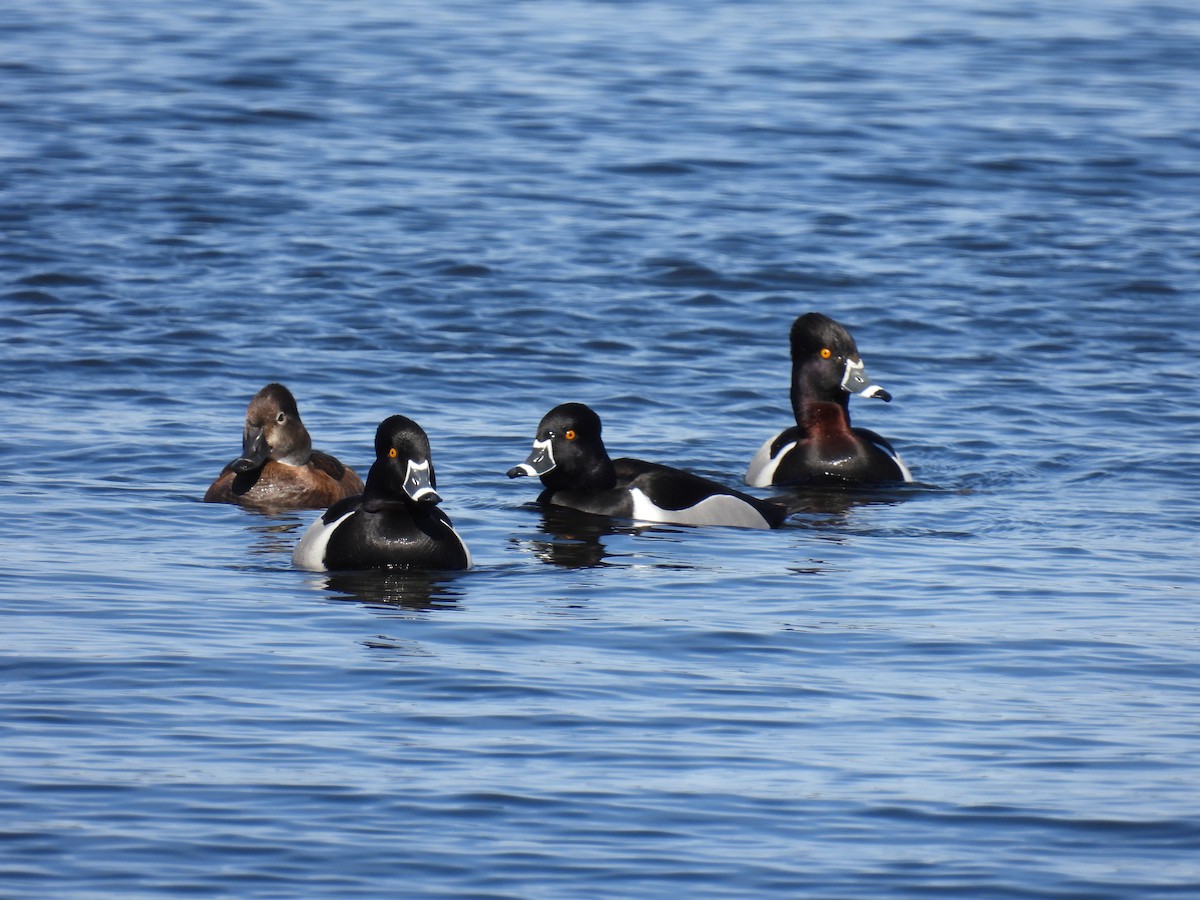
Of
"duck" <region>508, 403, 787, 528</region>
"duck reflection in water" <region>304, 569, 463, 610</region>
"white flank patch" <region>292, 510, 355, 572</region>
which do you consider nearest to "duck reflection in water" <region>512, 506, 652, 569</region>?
"duck" <region>508, 403, 787, 528</region>

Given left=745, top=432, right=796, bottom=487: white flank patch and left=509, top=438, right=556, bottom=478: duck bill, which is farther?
left=745, top=432, right=796, bottom=487: white flank patch

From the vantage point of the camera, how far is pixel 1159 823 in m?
7.79

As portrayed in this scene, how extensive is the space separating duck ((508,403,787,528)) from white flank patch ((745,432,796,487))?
1.08 metres

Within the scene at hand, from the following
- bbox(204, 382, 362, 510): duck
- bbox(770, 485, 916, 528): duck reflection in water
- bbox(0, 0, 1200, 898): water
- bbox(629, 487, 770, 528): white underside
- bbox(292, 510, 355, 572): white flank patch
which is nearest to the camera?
bbox(0, 0, 1200, 898): water

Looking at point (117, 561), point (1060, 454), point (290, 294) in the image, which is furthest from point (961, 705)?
point (290, 294)

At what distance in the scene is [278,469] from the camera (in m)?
13.6

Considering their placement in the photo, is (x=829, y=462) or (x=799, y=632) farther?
(x=829, y=462)

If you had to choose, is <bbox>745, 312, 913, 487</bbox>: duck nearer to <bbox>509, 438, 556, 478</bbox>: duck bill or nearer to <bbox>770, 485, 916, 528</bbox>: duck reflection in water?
<bbox>770, 485, 916, 528</bbox>: duck reflection in water

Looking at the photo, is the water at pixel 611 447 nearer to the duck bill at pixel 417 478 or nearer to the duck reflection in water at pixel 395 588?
the duck reflection in water at pixel 395 588

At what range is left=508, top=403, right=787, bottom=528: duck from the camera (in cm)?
1321

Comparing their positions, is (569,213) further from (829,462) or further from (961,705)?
(961,705)

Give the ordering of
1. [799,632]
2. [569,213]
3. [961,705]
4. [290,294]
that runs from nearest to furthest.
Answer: [961,705] < [799,632] < [290,294] < [569,213]

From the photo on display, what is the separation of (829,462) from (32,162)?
540 inches

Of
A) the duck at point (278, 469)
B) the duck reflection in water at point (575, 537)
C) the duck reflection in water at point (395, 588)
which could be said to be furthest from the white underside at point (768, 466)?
the duck reflection in water at point (395, 588)
